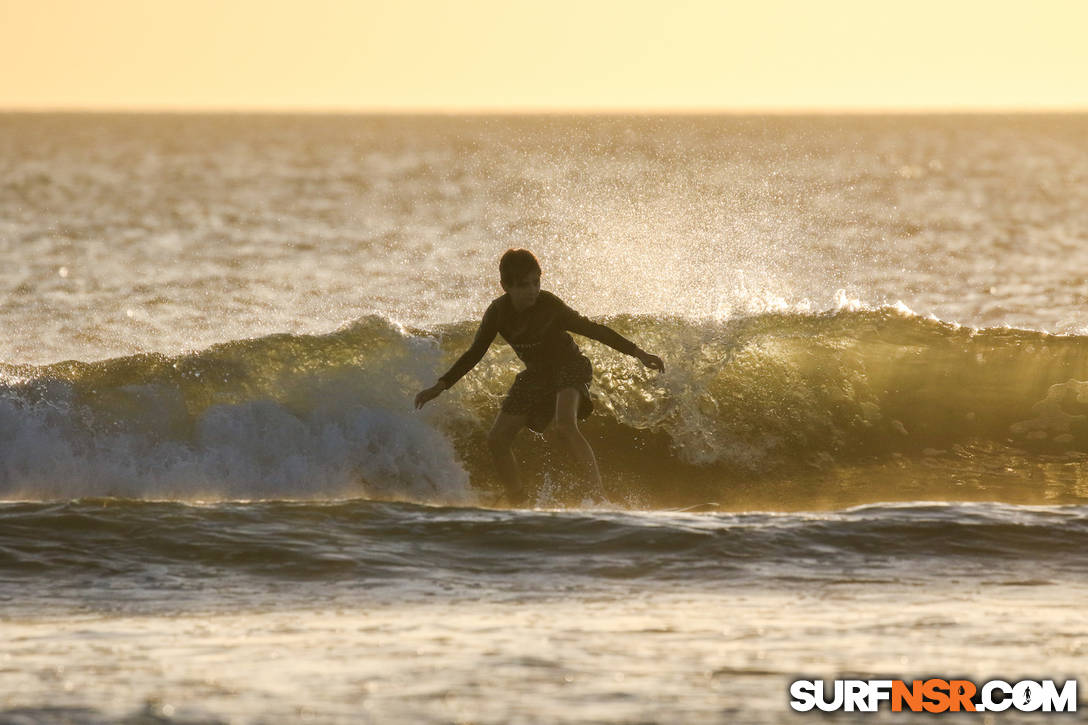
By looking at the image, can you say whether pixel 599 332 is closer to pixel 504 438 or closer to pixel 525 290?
pixel 525 290

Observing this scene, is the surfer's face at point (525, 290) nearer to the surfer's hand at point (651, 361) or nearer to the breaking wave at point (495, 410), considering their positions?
the surfer's hand at point (651, 361)

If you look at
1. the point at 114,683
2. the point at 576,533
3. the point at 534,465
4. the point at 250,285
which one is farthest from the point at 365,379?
the point at 250,285

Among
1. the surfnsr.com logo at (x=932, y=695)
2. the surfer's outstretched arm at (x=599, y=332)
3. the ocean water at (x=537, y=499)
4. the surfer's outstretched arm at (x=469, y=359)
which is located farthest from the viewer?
the surfer's outstretched arm at (x=599, y=332)

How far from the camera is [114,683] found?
22.2 ft

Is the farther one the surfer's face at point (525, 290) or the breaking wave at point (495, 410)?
the breaking wave at point (495, 410)

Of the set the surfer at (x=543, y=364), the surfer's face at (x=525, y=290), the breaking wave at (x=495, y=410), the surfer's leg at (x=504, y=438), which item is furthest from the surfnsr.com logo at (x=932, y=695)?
the breaking wave at (x=495, y=410)

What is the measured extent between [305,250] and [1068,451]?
22041mm

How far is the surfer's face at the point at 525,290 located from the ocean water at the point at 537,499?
3.98 feet

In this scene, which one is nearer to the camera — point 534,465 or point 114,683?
point 114,683

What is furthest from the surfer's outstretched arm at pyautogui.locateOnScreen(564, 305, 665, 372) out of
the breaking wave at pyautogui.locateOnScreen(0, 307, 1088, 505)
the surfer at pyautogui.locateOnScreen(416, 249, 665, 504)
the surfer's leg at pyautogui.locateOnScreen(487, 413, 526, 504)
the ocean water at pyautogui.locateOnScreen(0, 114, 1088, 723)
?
the breaking wave at pyautogui.locateOnScreen(0, 307, 1088, 505)

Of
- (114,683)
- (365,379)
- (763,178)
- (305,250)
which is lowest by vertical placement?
(114,683)

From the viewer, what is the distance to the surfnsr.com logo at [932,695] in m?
6.50

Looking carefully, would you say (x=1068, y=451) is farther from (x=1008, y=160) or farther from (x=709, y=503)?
(x=1008, y=160)

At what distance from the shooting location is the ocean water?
6941 mm
